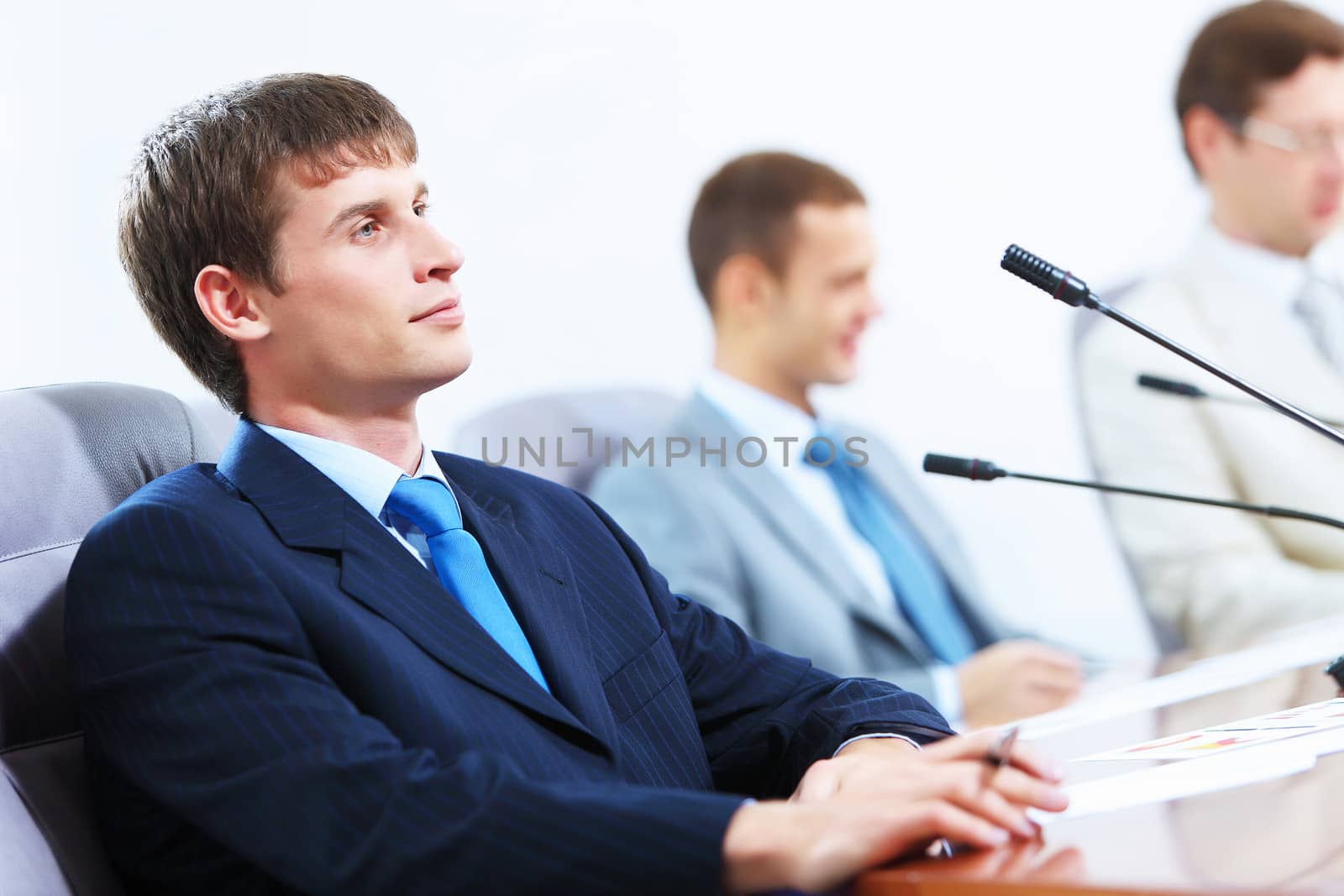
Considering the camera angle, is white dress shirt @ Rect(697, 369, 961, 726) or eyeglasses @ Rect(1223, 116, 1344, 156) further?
eyeglasses @ Rect(1223, 116, 1344, 156)

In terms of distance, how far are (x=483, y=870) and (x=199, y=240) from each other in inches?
28.6

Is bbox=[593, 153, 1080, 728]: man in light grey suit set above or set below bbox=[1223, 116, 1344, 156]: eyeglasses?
below

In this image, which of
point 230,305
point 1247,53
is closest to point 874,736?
→ point 230,305

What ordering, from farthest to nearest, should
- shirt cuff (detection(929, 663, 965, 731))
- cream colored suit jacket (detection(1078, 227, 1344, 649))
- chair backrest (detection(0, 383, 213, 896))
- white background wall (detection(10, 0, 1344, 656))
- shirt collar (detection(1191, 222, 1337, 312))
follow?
1. shirt collar (detection(1191, 222, 1337, 312))
2. cream colored suit jacket (detection(1078, 227, 1344, 649))
3. shirt cuff (detection(929, 663, 965, 731))
4. white background wall (detection(10, 0, 1344, 656))
5. chair backrest (detection(0, 383, 213, 896))

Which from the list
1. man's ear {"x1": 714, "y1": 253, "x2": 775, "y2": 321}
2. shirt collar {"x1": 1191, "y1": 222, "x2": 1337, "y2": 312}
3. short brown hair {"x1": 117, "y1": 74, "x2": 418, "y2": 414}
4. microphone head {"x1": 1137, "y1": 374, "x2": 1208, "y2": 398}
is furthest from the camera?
shirt collar {"x1": 1191, "y1": 222, "x2": 1337, "y2": 312}

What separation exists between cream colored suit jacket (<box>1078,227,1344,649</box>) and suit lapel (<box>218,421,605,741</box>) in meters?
2.40

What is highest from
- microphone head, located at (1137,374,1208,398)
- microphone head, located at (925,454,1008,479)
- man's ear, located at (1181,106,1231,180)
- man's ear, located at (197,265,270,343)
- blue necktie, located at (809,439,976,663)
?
man's ear, located at (1181,106,1231,180)

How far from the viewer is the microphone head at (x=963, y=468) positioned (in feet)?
4.26

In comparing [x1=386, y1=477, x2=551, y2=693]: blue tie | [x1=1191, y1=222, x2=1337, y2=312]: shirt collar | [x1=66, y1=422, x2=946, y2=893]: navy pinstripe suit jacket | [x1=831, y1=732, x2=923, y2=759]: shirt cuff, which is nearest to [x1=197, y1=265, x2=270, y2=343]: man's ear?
[x1=66, y1=422, x2=946, y2=893]: navy pinstripe suit jacket

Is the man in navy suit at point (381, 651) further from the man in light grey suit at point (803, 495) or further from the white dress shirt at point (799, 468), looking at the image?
the white dress shirt at point (799, 468)

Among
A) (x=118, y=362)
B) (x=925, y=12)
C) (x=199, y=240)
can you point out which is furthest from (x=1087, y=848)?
(x=925, y=12)

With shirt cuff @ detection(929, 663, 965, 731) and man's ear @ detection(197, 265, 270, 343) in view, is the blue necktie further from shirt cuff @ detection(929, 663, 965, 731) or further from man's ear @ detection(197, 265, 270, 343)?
man's ear @ detection(197, 265, 270, 343)

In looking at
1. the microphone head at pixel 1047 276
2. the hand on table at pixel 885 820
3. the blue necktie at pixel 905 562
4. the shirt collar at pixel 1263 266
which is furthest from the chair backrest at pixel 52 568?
the shirt collar at pixel 1263 266

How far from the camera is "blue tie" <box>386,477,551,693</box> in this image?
110 centimetres
